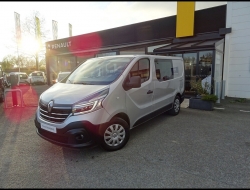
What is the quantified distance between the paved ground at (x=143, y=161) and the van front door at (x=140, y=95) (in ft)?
1.86

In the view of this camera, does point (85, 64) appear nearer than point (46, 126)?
No

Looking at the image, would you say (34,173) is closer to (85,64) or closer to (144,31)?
(85,64)

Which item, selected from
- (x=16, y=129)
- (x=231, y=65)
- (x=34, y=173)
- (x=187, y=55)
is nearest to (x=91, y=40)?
(x=187, y=55)

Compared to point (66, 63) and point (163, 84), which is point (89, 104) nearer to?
point (163, 84)

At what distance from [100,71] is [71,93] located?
0.98 metres

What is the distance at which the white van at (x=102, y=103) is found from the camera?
2928mm

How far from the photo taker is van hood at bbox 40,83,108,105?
3.01m

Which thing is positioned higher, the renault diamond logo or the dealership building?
the dealership building

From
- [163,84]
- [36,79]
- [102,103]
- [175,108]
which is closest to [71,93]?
[102,103]

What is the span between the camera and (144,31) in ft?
38.5

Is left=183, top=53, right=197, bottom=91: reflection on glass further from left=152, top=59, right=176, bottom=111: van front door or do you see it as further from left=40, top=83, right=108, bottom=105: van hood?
left=40, top=83, right=108, bottom=105: van hood

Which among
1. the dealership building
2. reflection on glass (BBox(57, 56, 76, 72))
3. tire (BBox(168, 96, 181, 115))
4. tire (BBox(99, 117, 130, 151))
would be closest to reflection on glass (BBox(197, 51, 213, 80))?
the dealership building

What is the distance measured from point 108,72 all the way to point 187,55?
6894 mm

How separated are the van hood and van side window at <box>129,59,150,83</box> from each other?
870mm
